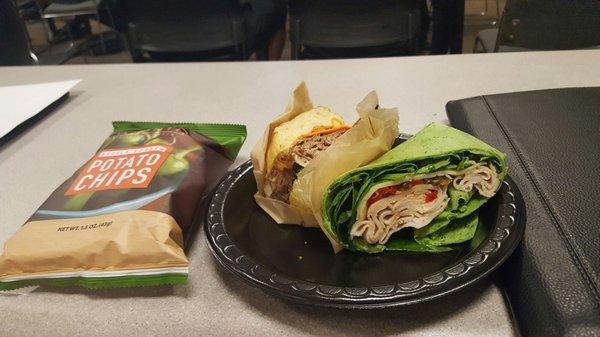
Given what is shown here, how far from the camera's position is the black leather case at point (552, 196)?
351mm

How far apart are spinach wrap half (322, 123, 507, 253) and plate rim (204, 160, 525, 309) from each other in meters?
0.03

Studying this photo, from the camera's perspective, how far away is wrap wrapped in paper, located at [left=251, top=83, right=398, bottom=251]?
0.43m

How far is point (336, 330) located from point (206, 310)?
4.7 inches

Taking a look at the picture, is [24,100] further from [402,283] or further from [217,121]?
[402,283]

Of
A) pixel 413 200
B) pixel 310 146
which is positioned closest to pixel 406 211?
pixel 413 200

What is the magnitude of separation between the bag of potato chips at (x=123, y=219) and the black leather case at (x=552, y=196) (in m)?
0.29

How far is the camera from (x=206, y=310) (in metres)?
0.42

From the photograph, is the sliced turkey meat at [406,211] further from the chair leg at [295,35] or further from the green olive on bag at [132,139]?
the chair leg at [295,35]

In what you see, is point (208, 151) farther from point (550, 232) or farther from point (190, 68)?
point (190, 68)

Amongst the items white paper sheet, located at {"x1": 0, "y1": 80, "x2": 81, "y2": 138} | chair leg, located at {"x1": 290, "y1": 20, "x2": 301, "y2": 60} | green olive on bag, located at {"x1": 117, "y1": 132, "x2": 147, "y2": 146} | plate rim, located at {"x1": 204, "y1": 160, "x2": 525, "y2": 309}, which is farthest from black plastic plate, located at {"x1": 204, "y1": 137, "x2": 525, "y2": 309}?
chair leg, located at {"x1": 290, "y1": 20, "x2": 301, "y2": 60}

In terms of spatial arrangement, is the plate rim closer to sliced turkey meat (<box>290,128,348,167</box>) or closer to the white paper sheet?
sliced turkey meat (<box>290,128,348,167</box>)

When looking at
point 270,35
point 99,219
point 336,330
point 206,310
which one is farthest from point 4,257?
point 270,35

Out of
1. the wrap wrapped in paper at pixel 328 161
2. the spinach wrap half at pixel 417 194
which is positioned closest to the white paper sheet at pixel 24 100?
the wrap wrapped in paper at pixel 328 161

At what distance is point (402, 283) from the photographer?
37 centimetres
